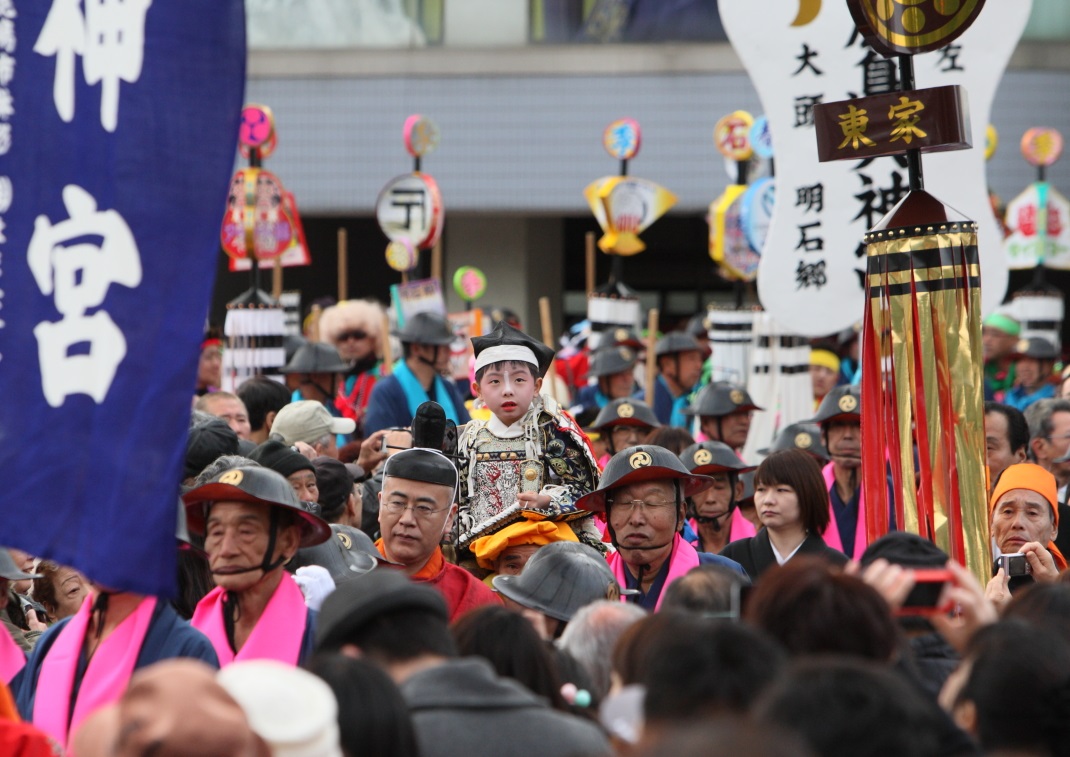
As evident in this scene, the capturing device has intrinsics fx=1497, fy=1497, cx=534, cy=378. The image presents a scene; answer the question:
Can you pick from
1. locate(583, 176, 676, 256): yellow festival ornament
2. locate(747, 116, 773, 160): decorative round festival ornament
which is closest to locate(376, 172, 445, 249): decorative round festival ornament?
locate(583, 176, 676, 256): yellow festival ornament

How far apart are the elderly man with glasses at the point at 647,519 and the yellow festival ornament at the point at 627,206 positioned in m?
6.94

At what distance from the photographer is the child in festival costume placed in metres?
5.91

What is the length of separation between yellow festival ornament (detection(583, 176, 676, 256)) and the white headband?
20.5 ft

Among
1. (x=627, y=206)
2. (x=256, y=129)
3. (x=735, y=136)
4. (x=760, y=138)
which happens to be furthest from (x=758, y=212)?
(x=256, y=129)

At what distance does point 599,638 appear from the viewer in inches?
138

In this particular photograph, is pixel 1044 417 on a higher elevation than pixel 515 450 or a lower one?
higher

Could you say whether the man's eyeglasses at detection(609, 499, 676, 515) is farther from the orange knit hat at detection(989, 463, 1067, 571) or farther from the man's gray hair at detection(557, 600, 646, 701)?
the man's gray hair at detection(557, 600, 646, 701)

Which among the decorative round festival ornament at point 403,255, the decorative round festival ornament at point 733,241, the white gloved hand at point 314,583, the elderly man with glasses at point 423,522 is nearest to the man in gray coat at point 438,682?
the white gloved hand at point 314,583

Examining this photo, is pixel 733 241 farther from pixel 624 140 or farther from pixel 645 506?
pixel 645 506

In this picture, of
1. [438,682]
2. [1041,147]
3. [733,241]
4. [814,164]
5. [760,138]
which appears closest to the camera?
[438,682]

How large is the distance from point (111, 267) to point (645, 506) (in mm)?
2505

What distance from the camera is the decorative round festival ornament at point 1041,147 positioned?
16.3 meters

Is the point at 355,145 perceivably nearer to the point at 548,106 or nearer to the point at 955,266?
the point at 548,106

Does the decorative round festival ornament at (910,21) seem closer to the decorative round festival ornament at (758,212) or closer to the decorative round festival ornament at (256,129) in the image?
the decorative round festival ornament at (758,212)
